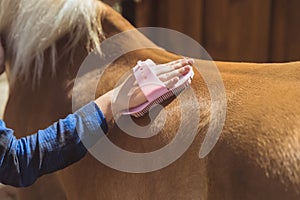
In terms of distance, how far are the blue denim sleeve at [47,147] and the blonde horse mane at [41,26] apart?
264 mm

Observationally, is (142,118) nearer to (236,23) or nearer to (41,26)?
(41,26)

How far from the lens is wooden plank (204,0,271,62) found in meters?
2.57

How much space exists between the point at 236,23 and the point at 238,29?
0.08 feet

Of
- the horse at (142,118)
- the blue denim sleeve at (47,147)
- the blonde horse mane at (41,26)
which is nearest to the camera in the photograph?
the horse at (142,118)

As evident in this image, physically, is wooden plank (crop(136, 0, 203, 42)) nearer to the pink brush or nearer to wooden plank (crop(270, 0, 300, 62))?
wooden plank (crop(270, 0, 300, 62))

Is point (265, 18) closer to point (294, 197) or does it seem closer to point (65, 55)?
point (65, 55)

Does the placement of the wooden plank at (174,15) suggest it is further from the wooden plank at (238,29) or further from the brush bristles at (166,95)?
the brush bristles at (166,95)

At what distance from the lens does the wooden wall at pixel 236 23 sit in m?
2.57

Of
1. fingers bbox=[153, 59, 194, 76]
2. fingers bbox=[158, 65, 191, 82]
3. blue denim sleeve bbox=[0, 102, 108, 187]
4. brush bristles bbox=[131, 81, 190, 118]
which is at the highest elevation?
fingers bbox=[153, 59, 194, 76]

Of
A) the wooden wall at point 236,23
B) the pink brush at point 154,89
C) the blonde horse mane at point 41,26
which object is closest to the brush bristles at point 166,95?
the pink brush at point 154,89

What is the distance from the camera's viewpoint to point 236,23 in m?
2.59

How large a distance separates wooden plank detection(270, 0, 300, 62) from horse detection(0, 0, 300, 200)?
1.32m

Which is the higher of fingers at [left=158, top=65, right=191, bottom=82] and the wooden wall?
fingers at [left=158, top=65, right=191, bottom=82]

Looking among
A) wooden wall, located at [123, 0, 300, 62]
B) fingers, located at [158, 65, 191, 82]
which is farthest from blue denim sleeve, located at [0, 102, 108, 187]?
wooden wall, located at [123, 0, 300, 62]
